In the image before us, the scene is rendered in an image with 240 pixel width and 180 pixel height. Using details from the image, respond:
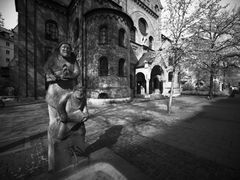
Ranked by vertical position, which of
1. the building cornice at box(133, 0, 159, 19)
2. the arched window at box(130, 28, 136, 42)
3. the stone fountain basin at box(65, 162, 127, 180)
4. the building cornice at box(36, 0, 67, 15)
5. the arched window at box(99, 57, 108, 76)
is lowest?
the stone fountain basin at box(65, 162, 127, 180)

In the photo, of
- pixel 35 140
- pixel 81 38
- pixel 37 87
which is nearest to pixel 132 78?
pixel 81 38

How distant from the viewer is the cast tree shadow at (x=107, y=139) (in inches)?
143

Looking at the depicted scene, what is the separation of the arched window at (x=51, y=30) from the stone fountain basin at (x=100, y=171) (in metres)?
18.1

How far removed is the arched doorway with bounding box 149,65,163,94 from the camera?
20.3m

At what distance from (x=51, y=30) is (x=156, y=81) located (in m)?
19.0

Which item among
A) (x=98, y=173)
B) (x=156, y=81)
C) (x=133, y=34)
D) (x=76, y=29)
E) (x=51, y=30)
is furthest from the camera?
(x=156, y=81)

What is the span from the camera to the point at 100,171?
2211mm

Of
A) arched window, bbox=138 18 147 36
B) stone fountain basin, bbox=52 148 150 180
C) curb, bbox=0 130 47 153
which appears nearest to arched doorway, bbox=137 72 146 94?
arched window, bbox=138 18 147 36

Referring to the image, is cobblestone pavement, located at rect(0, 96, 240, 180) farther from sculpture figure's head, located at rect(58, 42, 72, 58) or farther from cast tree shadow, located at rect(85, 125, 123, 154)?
sculpture figure's head, located at rect(58, 42, 72, 58)

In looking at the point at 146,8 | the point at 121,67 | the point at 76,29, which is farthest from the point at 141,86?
the point at 146,8

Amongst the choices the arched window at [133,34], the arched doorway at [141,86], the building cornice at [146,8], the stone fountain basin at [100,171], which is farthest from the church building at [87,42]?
the stone fountain basin at [100,171]

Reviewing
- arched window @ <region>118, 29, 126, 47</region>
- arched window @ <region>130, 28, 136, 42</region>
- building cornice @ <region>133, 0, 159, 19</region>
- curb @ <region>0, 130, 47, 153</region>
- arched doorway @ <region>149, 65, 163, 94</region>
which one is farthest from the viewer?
arched doorway @ <region>149, 65, 163, 94</region>

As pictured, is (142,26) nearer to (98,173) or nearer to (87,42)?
(87,42)

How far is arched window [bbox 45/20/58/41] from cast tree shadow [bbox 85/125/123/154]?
54.4 ft
